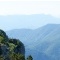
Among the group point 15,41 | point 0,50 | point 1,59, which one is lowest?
point 1,59

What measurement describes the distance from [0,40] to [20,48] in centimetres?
884

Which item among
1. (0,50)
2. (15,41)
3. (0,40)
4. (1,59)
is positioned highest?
(15,41)

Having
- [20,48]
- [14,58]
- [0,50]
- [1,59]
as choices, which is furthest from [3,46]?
[20,48]

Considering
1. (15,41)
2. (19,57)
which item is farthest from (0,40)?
(15,41)

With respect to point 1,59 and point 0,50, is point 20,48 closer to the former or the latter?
point 0,50

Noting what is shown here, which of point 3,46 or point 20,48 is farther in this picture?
point 20,48

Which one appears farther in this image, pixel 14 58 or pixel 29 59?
pixel 29 59

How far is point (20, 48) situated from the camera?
51.9m

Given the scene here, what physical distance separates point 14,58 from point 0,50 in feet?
10.4

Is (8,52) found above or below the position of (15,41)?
below

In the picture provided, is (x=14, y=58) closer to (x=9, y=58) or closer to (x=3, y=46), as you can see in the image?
(x=9, y=58)

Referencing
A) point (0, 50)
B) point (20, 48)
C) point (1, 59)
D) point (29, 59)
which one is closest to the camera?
point (1, 59)

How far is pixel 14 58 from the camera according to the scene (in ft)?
119

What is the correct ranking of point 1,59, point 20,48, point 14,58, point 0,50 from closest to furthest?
point 1,59 → point 14,58 → point 0,50 → point 20,48
